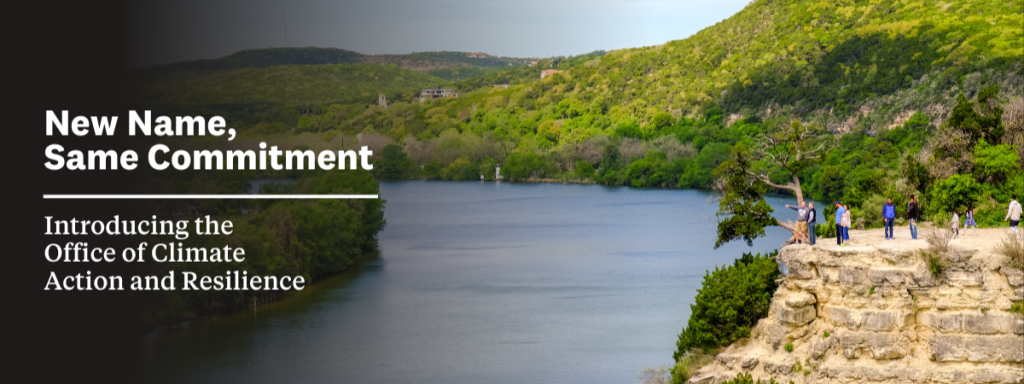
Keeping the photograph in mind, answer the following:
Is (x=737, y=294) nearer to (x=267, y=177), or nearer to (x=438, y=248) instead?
(x=438, y=248)

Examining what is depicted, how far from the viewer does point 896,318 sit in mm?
15406

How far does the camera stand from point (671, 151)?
92.8 meters

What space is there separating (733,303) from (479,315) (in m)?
17.2

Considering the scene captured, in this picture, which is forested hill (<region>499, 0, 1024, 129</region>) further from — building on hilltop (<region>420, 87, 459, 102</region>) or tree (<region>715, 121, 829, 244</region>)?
tree (<region>715, 121, 829, 244</region>)

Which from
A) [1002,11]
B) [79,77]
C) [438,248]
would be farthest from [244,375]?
[1002,11]

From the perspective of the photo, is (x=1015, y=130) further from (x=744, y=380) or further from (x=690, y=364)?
(x=744, y=380)

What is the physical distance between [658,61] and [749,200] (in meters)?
110

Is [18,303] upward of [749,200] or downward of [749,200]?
downward

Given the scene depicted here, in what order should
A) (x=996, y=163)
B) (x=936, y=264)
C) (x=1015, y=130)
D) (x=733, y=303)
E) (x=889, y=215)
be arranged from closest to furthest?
(x=936, y=264)
(x=889, y=215)
(x=733, y=303)
(x=996, y=163)
(x=1015, y=130)

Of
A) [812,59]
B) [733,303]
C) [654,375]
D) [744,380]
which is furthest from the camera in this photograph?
[812,59]

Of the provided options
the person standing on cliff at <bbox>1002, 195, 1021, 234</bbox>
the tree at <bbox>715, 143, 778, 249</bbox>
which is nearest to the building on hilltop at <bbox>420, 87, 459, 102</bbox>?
the tree at <bbox>715, 143, 778, 249</bbox>

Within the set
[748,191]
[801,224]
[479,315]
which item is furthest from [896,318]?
[479,315]

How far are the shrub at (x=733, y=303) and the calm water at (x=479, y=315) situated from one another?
6859 mm

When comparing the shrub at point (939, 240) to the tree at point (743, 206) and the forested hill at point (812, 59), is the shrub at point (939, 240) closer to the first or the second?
the tree at point (743, 206)
